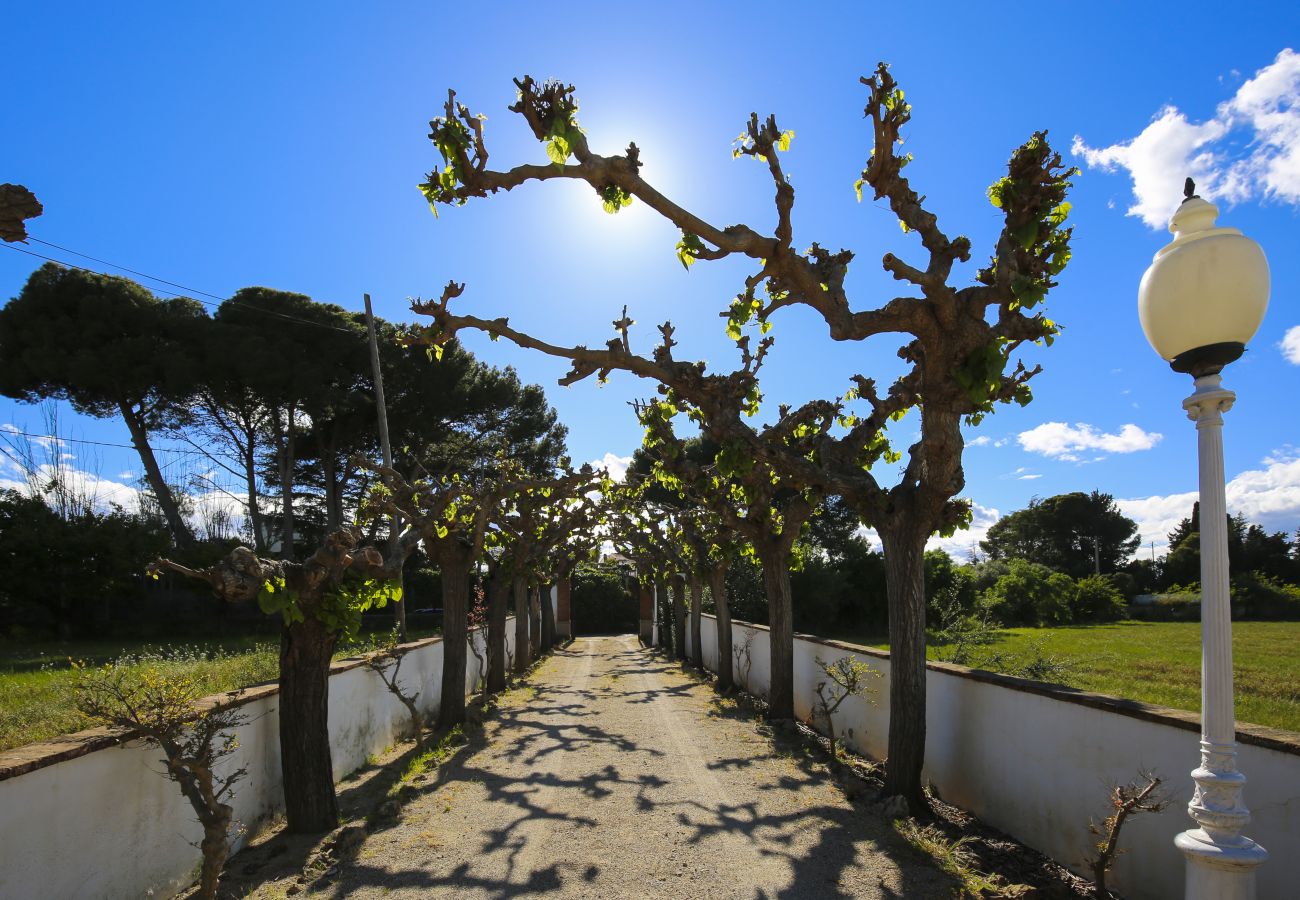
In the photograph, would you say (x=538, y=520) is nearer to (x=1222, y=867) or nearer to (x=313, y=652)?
(x=313, y=652)

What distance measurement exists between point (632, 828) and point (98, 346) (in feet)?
76.7

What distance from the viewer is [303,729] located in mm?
6211

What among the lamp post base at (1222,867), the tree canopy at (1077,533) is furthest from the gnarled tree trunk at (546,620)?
the tree canopy at (1077,533)

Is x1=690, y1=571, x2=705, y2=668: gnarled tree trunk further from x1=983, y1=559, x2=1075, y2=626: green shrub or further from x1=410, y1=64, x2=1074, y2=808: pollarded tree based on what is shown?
x1=983, y1=559, x2=1075, y2=626: green shrub

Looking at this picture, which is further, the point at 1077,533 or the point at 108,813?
the point at 1077,533

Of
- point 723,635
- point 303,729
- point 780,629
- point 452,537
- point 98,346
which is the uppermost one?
point 98,346

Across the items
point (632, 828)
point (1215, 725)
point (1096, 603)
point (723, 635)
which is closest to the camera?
point (1215, 725)

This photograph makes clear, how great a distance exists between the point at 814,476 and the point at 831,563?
2533 cm

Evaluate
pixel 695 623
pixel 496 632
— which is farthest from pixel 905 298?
pixel 695 623

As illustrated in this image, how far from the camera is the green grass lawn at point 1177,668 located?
28.7ft

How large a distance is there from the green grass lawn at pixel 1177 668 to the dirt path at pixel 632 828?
3.09 m

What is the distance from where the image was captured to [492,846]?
5961 millimetres

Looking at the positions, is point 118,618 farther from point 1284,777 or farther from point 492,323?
point 1284,777

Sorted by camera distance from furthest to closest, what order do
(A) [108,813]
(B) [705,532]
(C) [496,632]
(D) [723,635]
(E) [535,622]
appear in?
(E) [535,622] → (B) [705,532] → (D) [723,635] → (C) [496,632] → (A) [108,813]
